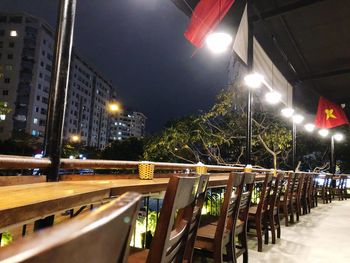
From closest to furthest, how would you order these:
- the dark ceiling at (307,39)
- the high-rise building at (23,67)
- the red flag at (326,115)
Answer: the dark ceiling at (307,39)
the red flag at (326,115)
the high-rise building at (23,67)

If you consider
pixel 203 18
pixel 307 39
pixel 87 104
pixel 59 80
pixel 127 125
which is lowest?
pixel 59 80

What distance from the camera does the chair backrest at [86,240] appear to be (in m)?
0.22

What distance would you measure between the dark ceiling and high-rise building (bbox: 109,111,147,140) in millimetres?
80518

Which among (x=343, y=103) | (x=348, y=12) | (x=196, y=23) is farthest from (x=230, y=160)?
(x=196, y=23)

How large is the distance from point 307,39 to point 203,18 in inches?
135

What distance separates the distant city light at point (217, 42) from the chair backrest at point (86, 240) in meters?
4.44

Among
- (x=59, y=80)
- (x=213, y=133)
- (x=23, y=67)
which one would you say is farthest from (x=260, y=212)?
(x=23, y=67)

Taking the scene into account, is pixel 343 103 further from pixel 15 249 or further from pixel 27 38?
pixel 27 38

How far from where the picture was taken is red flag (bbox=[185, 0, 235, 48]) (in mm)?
4781

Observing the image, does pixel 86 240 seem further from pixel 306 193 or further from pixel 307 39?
pixel 307 39

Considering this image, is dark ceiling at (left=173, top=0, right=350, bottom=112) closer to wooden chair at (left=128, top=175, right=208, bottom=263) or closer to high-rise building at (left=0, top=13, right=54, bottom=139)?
wooden chair at (left=128, top=175, right=208, bottom=263)

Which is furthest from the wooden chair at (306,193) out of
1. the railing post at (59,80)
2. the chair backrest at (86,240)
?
the chair backrest at (86,240)

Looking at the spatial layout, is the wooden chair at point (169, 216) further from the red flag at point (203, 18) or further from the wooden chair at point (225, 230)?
the red flag at point (203, 18)

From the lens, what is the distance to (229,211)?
2.29m
